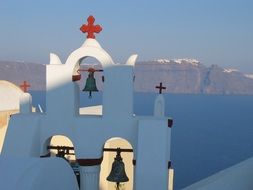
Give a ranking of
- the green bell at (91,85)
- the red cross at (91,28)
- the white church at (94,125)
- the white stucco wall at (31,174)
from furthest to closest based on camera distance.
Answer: the green bell at (91,85), the red cross at (91,28), the white church at (94,125), the white stucco wall at (31,174)

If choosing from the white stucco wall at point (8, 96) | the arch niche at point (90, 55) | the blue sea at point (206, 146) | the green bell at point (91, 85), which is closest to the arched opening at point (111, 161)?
the white stucco wall at point (8, 96)

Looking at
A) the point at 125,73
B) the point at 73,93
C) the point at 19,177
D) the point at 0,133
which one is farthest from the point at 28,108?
A: the point at 0,133

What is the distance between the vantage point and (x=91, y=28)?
24.1 ft

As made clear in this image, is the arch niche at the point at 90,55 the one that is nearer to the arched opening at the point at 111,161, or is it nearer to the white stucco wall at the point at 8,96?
the arched opening at the point at 111,161

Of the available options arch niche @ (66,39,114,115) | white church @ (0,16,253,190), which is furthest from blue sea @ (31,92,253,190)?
arch niche @ (66,39,114,115)

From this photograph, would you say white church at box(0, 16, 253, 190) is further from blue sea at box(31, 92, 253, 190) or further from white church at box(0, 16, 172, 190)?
blue sea at box(31, 92, 253, 190)

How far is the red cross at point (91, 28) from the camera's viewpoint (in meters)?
7.31

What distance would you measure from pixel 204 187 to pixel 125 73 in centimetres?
265

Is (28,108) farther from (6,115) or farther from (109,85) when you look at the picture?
(6,115)

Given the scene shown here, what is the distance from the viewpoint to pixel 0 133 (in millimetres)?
12516

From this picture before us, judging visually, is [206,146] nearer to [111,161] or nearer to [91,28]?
[111,161]

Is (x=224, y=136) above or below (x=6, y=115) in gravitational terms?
below

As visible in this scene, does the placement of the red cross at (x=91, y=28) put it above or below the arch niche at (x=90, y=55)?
above

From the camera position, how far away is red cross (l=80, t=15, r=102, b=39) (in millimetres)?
7309
